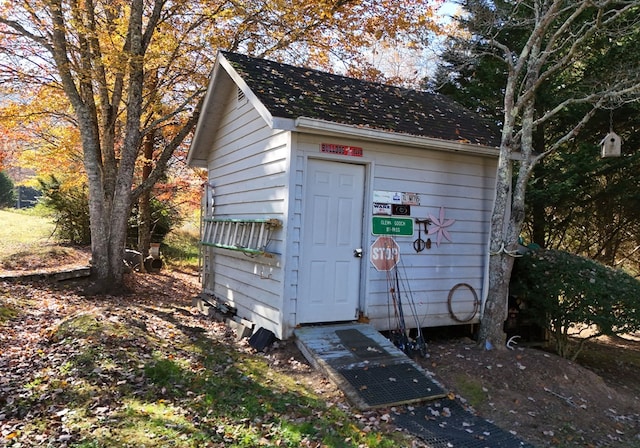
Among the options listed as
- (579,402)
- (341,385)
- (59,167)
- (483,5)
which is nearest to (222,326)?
(341,385)

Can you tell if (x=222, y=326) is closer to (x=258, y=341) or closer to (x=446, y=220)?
(x=258, y=341)

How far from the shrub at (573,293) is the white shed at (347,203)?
0.78 m

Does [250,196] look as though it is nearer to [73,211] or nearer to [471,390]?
[471,390]

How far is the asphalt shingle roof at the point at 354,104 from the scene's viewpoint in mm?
6281

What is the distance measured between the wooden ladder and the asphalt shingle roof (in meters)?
1.57

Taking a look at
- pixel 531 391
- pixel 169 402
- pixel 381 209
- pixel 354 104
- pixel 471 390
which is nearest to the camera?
pixel 169 402

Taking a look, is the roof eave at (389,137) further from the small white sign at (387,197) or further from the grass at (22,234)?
the grass at (22,234)

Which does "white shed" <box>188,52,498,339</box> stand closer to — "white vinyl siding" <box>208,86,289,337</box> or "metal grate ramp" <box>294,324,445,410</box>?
"white vinyl siding" <box>208,86,289,337</box>

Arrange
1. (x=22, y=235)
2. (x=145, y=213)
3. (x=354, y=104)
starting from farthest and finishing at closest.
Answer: (x=22, y=235) < (x=145, y=213) < (x=354, y=104)

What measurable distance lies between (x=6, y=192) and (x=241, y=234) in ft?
104

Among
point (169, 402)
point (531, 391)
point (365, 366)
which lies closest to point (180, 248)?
point (365, 366)

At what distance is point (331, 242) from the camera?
20.9 ft

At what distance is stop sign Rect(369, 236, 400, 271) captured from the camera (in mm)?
6598

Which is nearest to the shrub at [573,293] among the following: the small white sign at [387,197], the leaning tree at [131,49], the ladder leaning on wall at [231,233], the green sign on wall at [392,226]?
the green sign on wall at [392,226]
